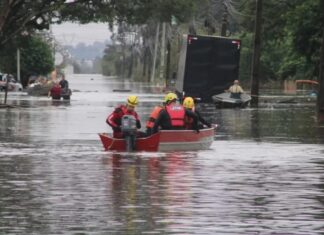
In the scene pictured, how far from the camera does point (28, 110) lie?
50.7 metres

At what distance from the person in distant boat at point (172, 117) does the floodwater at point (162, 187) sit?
0.76 m

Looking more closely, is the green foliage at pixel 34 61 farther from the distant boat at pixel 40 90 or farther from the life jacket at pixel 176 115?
the life jacket at pixel 176 115

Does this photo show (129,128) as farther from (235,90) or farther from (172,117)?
(235,90)

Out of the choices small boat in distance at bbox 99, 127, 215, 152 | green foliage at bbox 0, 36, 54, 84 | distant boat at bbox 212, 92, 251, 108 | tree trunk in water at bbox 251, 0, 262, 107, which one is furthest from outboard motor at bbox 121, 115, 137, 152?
green foliage at bbox 0, 36, 54, 84

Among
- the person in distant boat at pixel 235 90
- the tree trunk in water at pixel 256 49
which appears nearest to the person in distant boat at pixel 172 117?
the person in distant boat at pixel 235 90

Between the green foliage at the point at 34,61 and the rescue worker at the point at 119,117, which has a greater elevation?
the rescue worker at the point at 119,117

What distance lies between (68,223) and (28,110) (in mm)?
38480

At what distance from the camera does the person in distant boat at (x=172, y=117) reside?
24297 millimetres

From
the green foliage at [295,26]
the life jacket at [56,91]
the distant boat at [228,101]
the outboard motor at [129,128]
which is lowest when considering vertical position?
the life jacket at [56,91]

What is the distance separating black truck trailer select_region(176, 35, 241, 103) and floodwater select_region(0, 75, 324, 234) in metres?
23.7

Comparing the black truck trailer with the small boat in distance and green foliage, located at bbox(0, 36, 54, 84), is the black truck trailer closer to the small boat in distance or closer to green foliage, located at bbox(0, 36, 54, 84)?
the small boat in distance

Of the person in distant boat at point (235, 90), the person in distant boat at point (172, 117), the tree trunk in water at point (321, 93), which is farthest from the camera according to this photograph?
the person in distant boat at point (235, 90)

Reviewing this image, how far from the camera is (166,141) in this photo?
968 inches

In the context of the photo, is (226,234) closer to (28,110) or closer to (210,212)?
(210,212)
